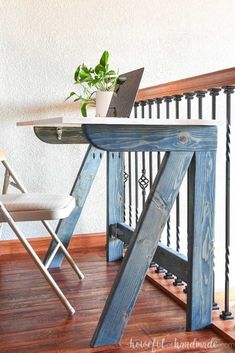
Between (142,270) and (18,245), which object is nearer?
(142,270)

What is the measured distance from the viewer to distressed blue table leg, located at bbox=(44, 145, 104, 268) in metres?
2.70

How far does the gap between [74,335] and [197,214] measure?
2.17 ft

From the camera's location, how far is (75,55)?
305cm

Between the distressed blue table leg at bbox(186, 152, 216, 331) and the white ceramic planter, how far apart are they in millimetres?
902

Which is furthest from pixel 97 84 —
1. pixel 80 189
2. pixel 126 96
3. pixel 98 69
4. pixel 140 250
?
pixel 140 250

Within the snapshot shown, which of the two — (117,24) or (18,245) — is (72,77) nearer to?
(117,24)

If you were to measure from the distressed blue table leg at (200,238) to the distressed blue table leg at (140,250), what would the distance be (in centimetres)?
9

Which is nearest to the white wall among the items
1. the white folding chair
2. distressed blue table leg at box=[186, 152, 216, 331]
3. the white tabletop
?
the white folding chair

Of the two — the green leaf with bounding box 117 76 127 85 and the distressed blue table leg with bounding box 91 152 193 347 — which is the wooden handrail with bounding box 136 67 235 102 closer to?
the green leaf with bounding box 117 76 127 85

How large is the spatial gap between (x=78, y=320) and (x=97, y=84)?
139 centimetres

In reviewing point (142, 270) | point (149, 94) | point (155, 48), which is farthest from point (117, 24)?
point (142, 270)

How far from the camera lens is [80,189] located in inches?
107

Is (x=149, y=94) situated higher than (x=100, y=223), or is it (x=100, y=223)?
(x=149, y=94)

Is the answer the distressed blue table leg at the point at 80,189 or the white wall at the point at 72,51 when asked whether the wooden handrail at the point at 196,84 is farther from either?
the white wall at the point at 72,51
